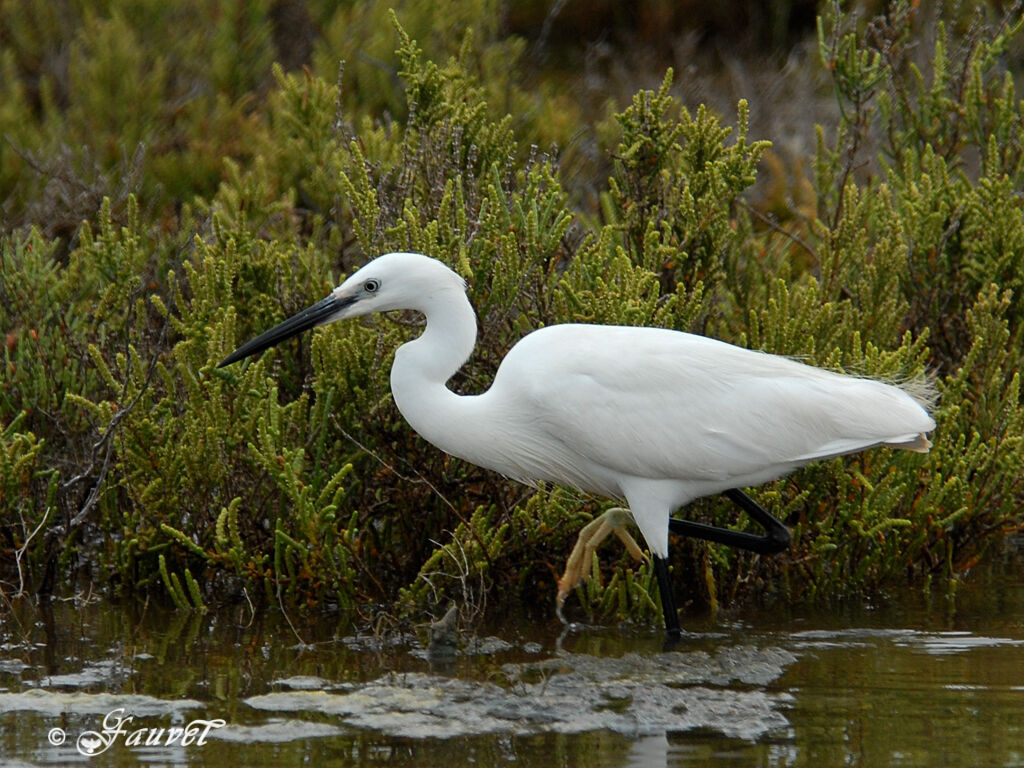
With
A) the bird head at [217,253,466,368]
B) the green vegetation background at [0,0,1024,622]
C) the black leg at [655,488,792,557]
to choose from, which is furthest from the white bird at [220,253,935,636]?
the green vegetation background at [0,0,1024,622]

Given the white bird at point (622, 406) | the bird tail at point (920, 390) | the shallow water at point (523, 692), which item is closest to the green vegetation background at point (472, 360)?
the bird tail at point (920, 390)

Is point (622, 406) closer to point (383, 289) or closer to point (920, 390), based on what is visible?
point (383, 289)

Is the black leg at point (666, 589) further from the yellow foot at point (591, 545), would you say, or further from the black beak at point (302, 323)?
the black beak at point (302, 323)

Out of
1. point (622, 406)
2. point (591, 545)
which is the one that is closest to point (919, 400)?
point (622, 406)

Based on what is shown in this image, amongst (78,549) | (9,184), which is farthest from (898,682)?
(9,184)

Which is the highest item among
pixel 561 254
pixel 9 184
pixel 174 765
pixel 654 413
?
pixel 9 184

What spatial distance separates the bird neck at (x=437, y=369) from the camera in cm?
470

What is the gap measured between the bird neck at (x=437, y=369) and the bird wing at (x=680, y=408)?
0.56 ft

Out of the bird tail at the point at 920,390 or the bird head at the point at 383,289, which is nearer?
the bird head at the point at 383,289

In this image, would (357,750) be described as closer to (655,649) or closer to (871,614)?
(655,649)

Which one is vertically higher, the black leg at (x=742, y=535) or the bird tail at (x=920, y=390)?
the bird tail at (x=920, y=390)

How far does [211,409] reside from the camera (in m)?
5.10

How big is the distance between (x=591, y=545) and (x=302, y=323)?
1227mm

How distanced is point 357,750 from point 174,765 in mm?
452
